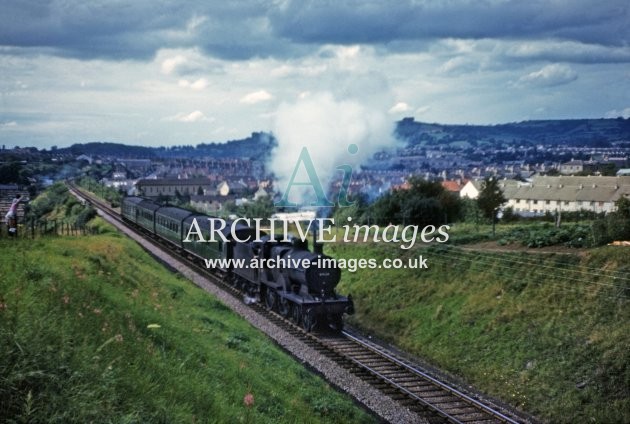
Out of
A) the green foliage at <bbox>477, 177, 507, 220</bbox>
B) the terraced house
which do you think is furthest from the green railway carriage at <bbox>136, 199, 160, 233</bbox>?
the terraced house

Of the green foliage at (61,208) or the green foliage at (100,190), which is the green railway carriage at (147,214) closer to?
the green foliage at (61,208)

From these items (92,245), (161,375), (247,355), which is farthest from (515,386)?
(92,245)

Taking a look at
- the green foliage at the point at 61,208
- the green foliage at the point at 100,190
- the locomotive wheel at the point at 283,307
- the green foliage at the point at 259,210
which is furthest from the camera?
the green foliage at the point at 100,190

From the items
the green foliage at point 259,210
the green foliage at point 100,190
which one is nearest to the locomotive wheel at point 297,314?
the green foliage at point 259,210

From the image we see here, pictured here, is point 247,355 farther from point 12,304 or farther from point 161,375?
point 12,304

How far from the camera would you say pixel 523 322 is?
58.6ft

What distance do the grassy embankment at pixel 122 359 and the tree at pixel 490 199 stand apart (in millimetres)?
24202

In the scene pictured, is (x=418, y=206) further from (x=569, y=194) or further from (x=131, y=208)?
(x=131, y=208)

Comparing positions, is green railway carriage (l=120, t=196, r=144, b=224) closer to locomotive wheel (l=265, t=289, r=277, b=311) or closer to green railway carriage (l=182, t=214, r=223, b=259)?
green railway carriage (l=182, t=214, r=223, b=259)

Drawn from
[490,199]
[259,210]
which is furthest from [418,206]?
[259,210]

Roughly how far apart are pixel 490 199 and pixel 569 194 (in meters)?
11.2

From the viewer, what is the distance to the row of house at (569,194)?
133 feet

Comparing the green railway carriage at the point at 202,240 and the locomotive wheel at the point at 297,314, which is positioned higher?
the green railway carriage at the point at 202,240

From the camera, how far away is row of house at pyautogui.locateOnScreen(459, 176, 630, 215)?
40431 millimetres
